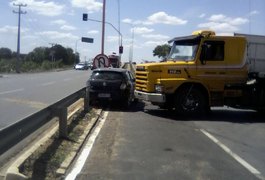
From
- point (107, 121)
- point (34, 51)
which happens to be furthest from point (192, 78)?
point (34, 51)

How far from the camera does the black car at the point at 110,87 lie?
63.0 ft

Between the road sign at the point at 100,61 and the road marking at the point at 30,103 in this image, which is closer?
the road marking at the point at 30,103

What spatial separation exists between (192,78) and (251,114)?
11.1ft

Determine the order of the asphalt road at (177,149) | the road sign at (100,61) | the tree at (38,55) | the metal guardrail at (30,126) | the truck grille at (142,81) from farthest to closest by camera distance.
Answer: the tree at (38,55) < the road sign at (100,61) < the truck grille at (142,81) < the asphalt road at (177,149) < the metal guardrail at (30,126)

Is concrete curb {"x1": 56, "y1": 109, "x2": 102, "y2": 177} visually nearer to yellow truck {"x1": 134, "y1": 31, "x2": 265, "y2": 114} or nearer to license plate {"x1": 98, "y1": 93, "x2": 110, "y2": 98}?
yellow truck {"x1": 134, "y1": 31, "x2": 265, "y2": 114}

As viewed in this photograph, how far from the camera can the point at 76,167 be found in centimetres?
851

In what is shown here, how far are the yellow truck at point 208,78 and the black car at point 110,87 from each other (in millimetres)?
2319

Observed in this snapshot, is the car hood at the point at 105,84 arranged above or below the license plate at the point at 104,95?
above

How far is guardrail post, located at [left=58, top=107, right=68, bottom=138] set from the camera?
10748 millimetres

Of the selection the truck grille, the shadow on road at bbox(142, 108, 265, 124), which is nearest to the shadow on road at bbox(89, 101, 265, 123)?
the shadow on road at bbox(142, 108, 265, 124)

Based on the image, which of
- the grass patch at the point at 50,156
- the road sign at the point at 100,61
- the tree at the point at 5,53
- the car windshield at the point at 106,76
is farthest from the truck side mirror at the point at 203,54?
the tree at the point at 5,53

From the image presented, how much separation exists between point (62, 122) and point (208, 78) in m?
7.17

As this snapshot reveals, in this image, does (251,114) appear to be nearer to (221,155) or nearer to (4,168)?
(221,155)

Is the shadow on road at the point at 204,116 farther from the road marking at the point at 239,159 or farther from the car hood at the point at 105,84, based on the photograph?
the road marking at the point at 239,159
